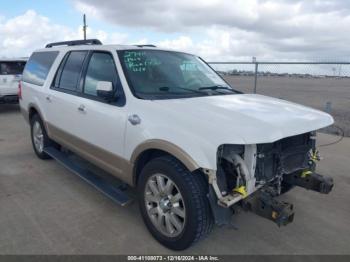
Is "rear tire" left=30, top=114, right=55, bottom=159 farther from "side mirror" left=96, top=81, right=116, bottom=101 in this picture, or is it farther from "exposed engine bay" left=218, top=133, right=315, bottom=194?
"exposed engine bay" left=218, top=133, right=315, bottom=194

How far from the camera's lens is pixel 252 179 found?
3031 millimetres

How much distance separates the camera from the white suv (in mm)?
2932

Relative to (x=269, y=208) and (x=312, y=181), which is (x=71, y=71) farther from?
(x=312, y=181)

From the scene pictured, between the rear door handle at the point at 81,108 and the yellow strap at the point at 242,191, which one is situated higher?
the rear door handle at the point at 81,108

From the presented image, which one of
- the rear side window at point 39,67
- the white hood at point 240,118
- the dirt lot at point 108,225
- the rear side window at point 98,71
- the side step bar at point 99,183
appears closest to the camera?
the white hood at point 240,118

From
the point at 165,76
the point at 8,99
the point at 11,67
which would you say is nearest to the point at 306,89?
the point at 11,67

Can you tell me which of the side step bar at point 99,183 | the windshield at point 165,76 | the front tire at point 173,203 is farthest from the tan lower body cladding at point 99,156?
the windshield at point 165,76

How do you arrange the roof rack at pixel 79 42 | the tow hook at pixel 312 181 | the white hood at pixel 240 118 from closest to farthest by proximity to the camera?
1. the white hood at pixel 240 118
2. the tow hook at pixel 312 181
3. the roof rack at pixel 79 42

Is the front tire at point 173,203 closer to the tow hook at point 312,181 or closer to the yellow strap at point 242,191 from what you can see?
the yellow strap at point 242,191

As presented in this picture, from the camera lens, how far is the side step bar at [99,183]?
3740 millimetres

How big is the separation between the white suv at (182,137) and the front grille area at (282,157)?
1 centimetres

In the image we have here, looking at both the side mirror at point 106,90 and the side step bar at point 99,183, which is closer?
the side mirror at point 106,90

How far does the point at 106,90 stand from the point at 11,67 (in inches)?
353

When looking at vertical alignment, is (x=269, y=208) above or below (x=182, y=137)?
below
